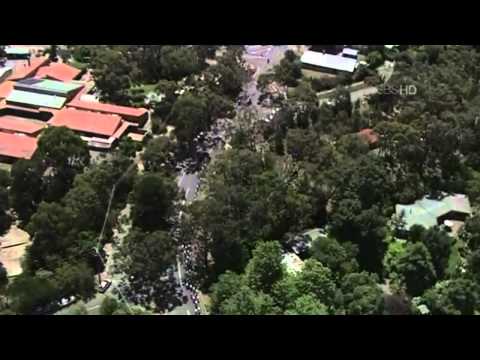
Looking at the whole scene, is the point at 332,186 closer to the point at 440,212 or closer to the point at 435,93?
the point at 440,212

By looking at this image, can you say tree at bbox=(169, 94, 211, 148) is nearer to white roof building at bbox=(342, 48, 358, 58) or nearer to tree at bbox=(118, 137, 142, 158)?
tree at bbox=(118, 137, 142, 158)

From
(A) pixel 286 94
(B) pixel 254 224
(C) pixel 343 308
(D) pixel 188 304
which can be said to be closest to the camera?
(C) pixel 343 308

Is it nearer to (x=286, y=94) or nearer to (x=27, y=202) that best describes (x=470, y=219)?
(x=286, y=94)

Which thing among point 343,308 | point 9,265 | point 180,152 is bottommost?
point 343,308

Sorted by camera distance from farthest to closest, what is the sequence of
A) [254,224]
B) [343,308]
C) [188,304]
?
[254,224], [188,304], [343,308]

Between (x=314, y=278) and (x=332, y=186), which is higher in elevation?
(x=332, y=186)

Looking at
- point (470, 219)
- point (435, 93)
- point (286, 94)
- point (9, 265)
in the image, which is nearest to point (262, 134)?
point (286, 94)
